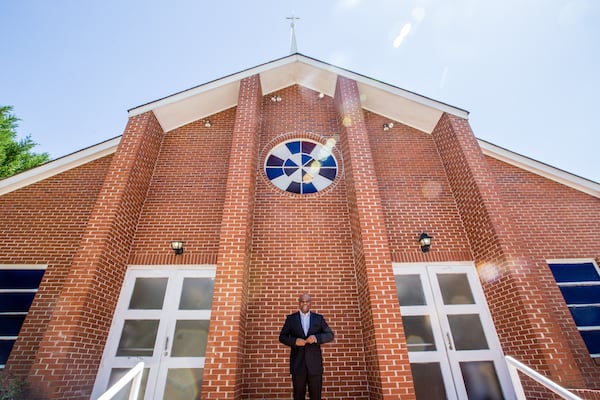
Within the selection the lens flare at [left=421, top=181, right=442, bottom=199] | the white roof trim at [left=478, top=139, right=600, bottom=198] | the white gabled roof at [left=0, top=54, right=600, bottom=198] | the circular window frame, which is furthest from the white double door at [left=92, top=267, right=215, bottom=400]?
the white roof trim at [left=478, top=139, right=600, bottom=198]

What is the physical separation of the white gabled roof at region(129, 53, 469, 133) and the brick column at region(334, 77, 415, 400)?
115 cm

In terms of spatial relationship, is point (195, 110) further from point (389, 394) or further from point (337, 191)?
point (389, 394)

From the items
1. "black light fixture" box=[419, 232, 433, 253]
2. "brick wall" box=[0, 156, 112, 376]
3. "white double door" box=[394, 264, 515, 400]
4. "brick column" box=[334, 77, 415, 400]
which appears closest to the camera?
"brick column" box=[334, 77, 415, 400]

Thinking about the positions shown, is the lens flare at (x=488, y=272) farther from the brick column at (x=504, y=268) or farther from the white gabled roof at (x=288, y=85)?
the white gabled roof at (x=288, y=85)

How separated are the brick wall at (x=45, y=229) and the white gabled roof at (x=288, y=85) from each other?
0.91 ft

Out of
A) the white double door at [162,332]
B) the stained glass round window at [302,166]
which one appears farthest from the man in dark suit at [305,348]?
the stained glass round window at [302,166]

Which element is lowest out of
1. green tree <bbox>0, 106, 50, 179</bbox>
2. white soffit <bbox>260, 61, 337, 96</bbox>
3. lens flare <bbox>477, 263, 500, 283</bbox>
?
lens flare <bbox>477, 263, 500, 283</bbox>

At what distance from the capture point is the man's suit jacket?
3924 millimetres

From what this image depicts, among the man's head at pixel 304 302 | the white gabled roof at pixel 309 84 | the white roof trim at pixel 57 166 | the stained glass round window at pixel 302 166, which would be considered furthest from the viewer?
the white gabled roof at pixel 309 84

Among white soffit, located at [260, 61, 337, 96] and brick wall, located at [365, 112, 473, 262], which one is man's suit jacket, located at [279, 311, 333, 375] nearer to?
brick wall, located at [365, 112, 473, 262]

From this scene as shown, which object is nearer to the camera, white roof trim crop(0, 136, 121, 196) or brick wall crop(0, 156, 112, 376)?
brick wall crop(0, 156, 112, 376)

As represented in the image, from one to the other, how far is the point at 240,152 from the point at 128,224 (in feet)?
8.91

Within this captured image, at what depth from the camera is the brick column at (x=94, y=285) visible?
4348 millimetres

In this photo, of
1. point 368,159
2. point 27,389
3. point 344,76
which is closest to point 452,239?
point 368,159
